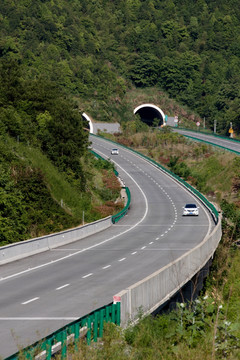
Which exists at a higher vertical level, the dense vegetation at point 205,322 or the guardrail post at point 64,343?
the guardrail post at point 64,343

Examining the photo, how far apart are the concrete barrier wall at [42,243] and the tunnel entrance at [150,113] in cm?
10491

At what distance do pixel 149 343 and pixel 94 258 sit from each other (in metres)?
19.5

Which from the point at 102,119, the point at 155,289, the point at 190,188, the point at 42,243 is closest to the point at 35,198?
the point at 42,243

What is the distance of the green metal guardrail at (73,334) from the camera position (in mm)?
11555

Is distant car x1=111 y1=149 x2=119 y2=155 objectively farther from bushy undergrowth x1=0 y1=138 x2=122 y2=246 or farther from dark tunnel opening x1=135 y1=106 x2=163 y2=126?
dark tunnel opening x1=135 y1=106 x2=163 y2=126

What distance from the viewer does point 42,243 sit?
121ft

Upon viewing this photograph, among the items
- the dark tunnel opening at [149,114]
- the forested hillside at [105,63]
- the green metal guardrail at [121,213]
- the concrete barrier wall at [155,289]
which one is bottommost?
the green metal guardrail at [121,213]

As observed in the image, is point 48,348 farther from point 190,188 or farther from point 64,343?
point 190,188

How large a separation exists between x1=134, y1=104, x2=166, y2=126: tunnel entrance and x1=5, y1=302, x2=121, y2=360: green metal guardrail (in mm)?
137305

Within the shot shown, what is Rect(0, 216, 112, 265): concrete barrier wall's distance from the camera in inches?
1257

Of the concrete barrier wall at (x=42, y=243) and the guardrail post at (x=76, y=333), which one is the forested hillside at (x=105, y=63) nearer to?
the concrete barrier wall at (x=42, y=243)

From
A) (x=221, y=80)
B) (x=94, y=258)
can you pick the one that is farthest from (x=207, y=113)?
(x=94, y=258)

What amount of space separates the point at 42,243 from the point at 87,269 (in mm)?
7422

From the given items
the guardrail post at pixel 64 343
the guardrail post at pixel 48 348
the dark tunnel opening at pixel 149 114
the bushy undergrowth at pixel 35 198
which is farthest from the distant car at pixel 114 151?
the guardrail post at pixel 48 348
